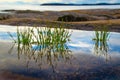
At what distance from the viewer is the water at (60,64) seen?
621 cm

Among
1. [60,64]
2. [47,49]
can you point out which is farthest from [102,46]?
[60,64]

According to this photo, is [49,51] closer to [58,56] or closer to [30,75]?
[58,56]

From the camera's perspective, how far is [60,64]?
6852 mm

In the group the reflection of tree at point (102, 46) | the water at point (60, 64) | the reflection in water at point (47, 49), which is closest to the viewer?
the water at point (60, 64)

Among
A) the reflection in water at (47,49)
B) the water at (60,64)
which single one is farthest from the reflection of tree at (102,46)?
the reflection in water at (47,49)

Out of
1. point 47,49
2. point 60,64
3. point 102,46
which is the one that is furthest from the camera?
point 102,46

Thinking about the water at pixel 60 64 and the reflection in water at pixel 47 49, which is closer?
the water at pixel 60 64

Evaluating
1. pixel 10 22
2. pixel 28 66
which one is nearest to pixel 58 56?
pixel 28 66

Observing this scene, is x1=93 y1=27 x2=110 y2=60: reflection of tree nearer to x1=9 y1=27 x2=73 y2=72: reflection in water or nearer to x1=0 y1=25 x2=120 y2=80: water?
x1=0 y1=25 x2=120 y2=80: water

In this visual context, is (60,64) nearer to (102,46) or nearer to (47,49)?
(47,49)

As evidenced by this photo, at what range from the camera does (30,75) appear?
20.4 ft

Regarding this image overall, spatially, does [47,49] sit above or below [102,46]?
above

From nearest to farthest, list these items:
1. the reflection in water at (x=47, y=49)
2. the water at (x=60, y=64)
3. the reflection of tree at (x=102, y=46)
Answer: the water at (x=60, y=64) < the reflection in water at (x=47, y=49) < the reflection of tree at (x=102, y=46)

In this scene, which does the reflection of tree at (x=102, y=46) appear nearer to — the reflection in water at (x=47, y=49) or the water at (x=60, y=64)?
the water at (x=60, y=64)
